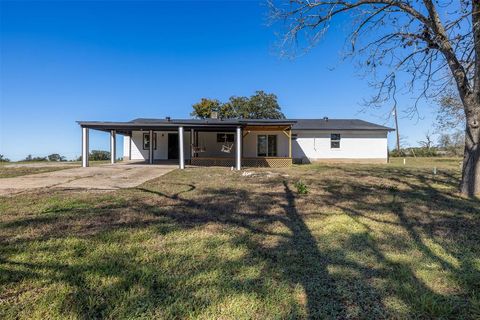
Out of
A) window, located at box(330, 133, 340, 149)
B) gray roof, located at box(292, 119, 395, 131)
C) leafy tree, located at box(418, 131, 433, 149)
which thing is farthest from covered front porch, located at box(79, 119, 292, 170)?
leafy tree, located at box(418, 131, 433, 149)

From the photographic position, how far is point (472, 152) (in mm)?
7473

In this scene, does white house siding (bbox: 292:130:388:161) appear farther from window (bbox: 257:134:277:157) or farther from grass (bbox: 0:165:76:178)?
grass (bbox: 0:165:76:178)

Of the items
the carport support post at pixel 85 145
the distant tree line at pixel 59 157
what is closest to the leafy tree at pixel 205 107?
the distant tree line at pixel 59 157

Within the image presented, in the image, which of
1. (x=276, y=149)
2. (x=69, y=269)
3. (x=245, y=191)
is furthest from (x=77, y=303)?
(x=276, y=149)

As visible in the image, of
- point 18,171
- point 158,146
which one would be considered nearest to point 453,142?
point 158,146

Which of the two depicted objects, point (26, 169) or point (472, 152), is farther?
point (26, 169)

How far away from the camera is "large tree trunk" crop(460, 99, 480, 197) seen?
735cm

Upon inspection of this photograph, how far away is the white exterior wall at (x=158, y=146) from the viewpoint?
21.4 metres

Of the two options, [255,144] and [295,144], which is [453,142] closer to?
[295,144]

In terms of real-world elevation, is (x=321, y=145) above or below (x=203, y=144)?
below

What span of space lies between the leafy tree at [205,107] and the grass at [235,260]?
105 ft

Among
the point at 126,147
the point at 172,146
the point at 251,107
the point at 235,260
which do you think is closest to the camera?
the point at 235,260

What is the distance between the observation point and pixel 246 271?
2945 millimetres

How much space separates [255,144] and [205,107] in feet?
58.8
